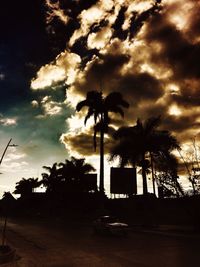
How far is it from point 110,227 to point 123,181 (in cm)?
1352

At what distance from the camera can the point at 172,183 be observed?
91.0 feet

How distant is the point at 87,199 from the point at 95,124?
1506 cm

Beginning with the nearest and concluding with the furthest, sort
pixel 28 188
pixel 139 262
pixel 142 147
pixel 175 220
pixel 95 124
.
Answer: pixel 139 262
pixel 175 220
pixel 142 147
pixel 95 124
pixel 28 188

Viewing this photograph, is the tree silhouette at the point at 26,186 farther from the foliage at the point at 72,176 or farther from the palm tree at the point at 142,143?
the palm tree at the point at 142,143

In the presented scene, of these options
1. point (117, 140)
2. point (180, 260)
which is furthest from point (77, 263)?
point (117, 140)

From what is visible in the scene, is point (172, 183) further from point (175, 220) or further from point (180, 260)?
point (180, 260)

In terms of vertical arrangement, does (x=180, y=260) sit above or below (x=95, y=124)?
below

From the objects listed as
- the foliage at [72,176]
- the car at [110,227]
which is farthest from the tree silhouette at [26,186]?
the car at [110,227]

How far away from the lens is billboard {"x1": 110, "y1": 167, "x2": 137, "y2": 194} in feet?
117

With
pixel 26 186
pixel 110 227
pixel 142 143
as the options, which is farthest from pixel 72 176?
pixel 26 186

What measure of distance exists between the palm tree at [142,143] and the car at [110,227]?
11032 millimetres

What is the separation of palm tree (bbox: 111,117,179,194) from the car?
11032 millimetres

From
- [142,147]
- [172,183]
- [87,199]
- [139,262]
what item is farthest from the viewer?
[87,199]

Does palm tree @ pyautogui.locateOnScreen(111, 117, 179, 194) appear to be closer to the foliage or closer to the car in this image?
the car
